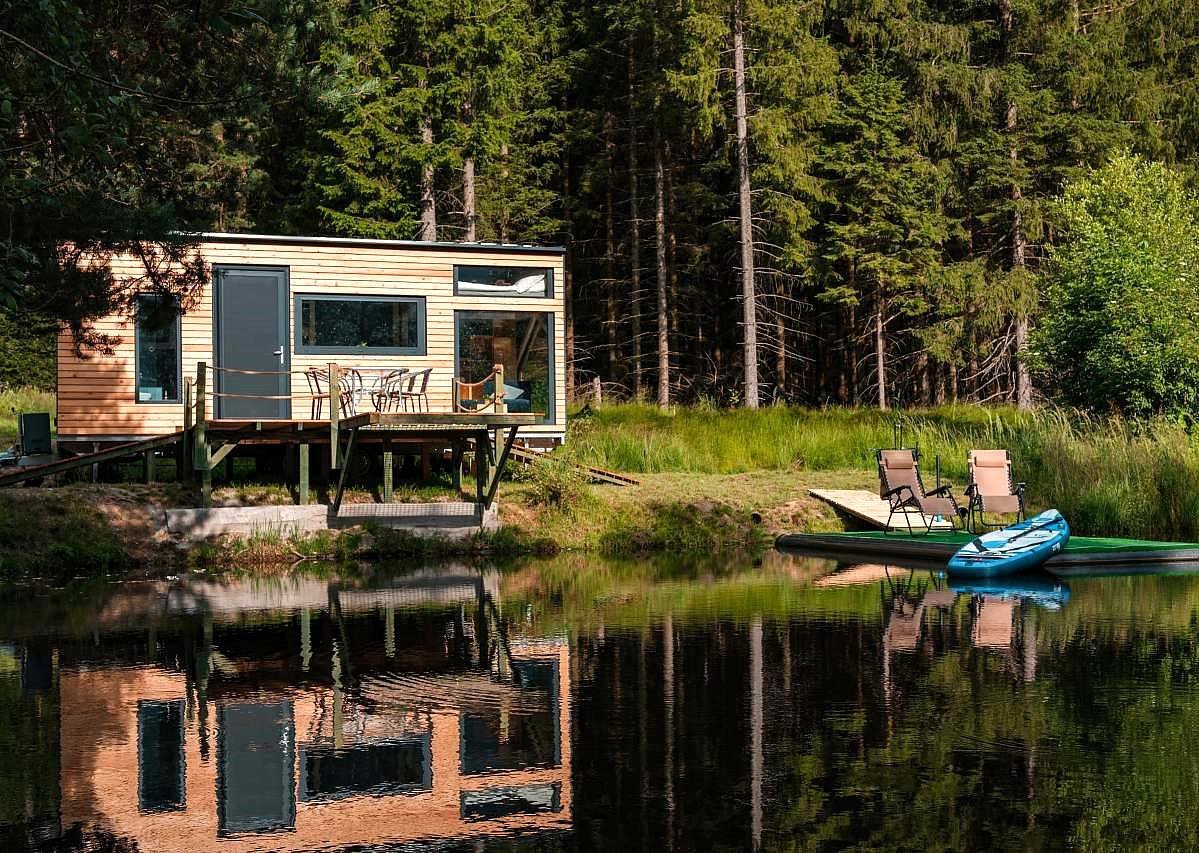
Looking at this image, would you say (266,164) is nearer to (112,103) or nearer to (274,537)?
(274,537)

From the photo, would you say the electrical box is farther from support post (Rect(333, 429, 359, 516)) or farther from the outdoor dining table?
support post (Rect(333, 429, 359, 516))

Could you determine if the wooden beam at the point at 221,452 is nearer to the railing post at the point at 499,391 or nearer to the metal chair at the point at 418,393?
the metal chair at the point at 418,393

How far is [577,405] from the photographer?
30875 mm

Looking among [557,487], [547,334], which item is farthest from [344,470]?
[547,334]

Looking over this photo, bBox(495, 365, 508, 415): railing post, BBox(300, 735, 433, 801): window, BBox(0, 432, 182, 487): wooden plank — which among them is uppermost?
BBox(495, 365, 508, 415): railing post

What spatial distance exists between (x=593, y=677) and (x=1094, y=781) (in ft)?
11.7

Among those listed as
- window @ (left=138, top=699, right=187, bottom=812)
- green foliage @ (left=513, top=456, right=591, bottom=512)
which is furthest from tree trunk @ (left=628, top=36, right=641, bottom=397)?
window @ (left=138, top=699, right=187, bottom=812)

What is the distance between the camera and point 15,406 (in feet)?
105

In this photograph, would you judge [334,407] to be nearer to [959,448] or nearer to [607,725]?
[607,725]

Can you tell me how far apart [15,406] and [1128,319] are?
78.1ft

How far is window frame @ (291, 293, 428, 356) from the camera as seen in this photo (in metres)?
20.4

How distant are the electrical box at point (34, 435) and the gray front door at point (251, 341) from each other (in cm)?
254

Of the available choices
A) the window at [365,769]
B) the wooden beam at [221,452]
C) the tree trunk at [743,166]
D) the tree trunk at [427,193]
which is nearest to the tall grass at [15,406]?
the tree trunk at [427,193]

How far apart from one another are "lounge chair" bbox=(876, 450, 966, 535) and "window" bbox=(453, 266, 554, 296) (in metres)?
5.92
